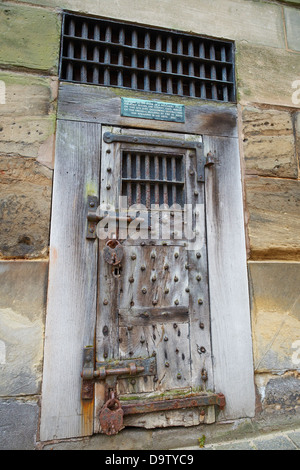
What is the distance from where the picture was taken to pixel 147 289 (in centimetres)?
185

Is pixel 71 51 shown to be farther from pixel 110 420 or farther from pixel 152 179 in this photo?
pixel 110 420

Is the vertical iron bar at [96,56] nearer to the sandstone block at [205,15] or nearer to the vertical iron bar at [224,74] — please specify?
the sandstone block at [205,15]

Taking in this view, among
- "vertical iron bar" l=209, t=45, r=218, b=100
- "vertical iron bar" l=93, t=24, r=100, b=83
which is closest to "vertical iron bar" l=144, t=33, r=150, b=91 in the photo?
"vertical iron bar" l=93, t=24, r=100, b=83

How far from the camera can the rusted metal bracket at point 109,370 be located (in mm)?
1648

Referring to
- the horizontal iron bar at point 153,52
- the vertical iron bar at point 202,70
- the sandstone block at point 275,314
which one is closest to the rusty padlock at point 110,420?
the sandstone block at point 275,314

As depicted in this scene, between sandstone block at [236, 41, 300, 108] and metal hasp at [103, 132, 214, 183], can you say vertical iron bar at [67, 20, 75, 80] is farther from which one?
sandstone block at [236, 41, 300, 108]

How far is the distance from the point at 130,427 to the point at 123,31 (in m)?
2.61

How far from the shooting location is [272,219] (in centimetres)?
207

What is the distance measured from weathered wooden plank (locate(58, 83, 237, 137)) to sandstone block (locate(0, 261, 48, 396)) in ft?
3.33

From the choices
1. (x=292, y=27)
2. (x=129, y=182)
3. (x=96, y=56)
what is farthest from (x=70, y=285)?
(x=292, y=27)

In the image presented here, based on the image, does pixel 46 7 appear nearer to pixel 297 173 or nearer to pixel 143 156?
pixel 143 156

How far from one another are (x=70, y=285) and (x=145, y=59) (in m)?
1.68

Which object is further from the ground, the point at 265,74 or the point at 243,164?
the point at 265,74

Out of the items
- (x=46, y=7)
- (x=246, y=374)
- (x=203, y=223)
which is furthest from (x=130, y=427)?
(x=46, y=7)
